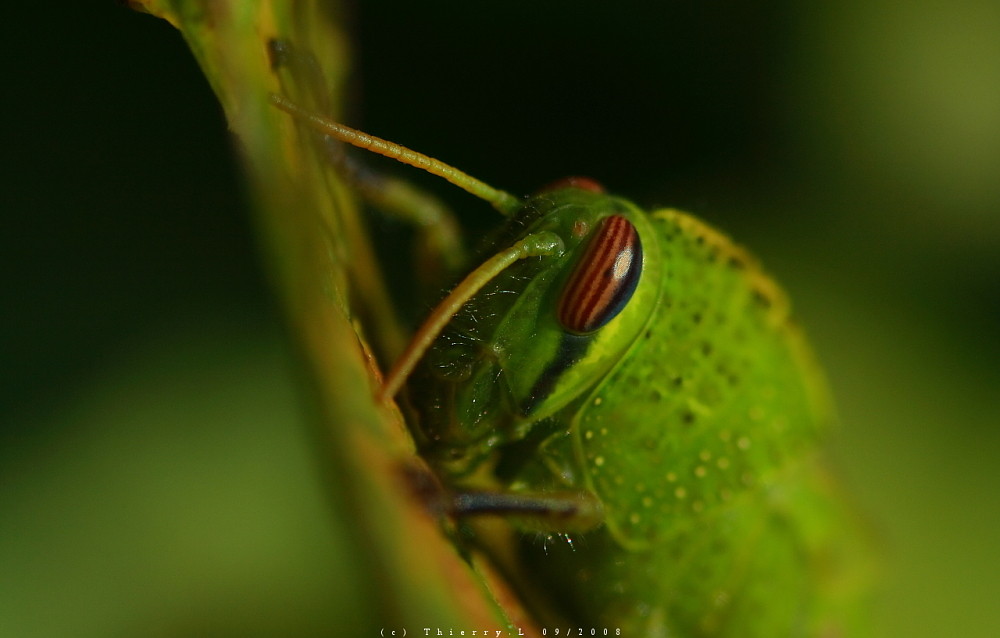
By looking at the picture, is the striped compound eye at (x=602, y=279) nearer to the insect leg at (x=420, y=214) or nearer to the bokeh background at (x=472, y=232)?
the insect leg at (x=420, y=214)

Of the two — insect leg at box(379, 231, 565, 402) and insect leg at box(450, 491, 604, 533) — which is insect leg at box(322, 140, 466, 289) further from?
insect leg at box(450, 491, 604, 533)

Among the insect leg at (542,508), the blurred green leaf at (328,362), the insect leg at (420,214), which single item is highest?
the blurred green leaf at (328,362)

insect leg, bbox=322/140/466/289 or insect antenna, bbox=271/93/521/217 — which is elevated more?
insect antenna, bbox=271/93/521/217

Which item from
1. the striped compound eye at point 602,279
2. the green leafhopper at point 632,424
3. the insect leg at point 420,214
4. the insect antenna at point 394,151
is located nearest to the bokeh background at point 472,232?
the insect leg at point 420,214

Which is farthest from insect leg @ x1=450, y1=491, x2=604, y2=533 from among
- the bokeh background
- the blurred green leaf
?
the blurred green leaf

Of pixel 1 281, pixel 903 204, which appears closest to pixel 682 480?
pixel 903 204
